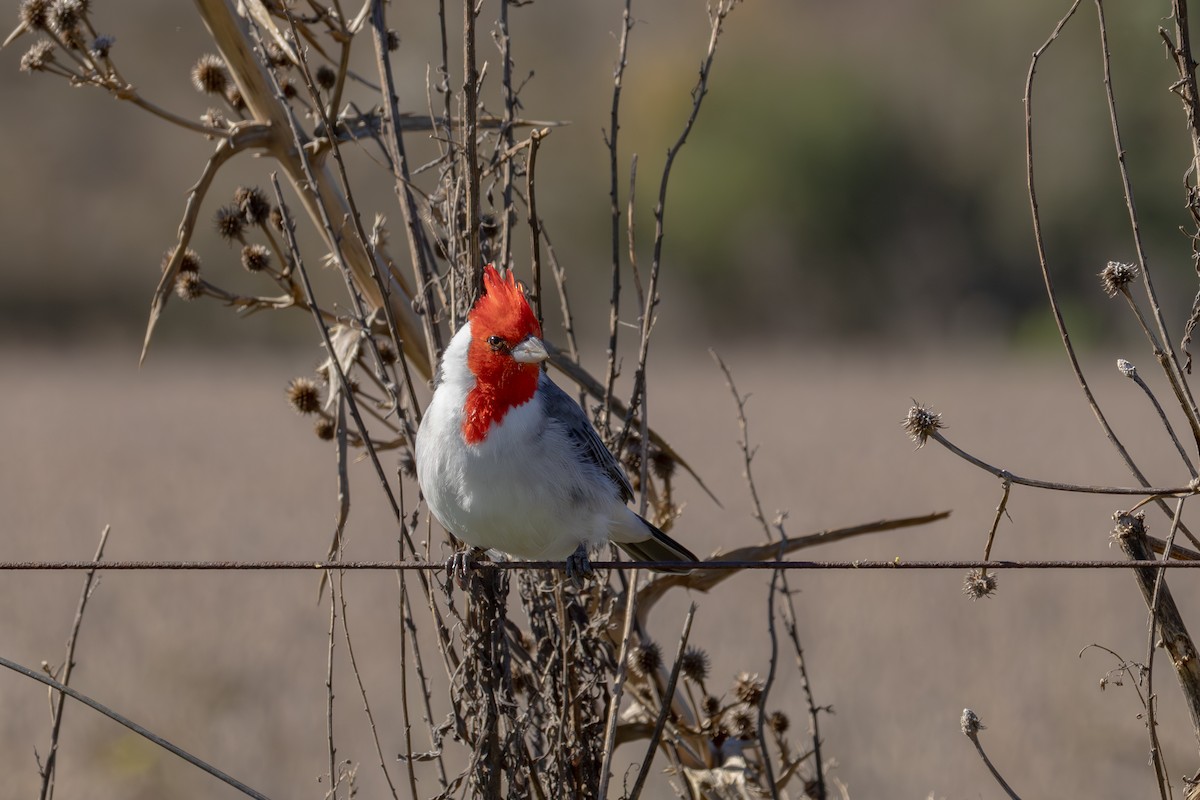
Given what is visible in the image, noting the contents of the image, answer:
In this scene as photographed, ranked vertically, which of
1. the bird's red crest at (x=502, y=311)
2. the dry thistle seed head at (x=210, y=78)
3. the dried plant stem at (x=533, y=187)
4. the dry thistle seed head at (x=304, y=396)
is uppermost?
the dry thistle seed head at (x=210, y=78)

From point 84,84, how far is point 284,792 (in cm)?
419

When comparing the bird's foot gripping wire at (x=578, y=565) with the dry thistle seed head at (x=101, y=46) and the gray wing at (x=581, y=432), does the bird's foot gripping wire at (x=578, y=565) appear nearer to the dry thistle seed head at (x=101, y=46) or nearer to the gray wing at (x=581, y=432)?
the gray wing at (x=581, y=432)

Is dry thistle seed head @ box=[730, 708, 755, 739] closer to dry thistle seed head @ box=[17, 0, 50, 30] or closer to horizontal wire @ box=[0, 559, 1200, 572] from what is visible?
horizontal wire @ box=[0, 559, 1200, 572]

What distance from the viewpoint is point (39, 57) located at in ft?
11.0

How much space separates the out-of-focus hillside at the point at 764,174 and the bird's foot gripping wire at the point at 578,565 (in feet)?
51.9

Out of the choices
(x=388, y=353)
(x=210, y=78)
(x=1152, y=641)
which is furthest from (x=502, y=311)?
(x=1152, y=641)

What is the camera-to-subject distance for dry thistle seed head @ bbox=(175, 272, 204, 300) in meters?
3.46

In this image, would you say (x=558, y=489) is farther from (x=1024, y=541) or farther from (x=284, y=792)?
(x=1024, y=541)

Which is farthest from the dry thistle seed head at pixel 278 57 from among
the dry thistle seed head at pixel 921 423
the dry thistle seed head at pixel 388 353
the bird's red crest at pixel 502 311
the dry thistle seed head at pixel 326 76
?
the dry thistle seed head at pixel 921 423

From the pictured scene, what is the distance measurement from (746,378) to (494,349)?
53.5 ft

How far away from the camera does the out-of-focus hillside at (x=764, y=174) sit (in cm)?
2144

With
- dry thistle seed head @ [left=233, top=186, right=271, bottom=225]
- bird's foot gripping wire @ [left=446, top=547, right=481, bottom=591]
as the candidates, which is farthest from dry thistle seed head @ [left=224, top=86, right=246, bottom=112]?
bird's foot gripping wire @ [left=446, top=547, right=481, bottom=591]

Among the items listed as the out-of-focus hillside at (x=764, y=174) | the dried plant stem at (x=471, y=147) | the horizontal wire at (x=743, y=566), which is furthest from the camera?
the out-of-focus hillside at (x=764, y=174)

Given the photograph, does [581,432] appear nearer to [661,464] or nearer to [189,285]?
[661,464]
